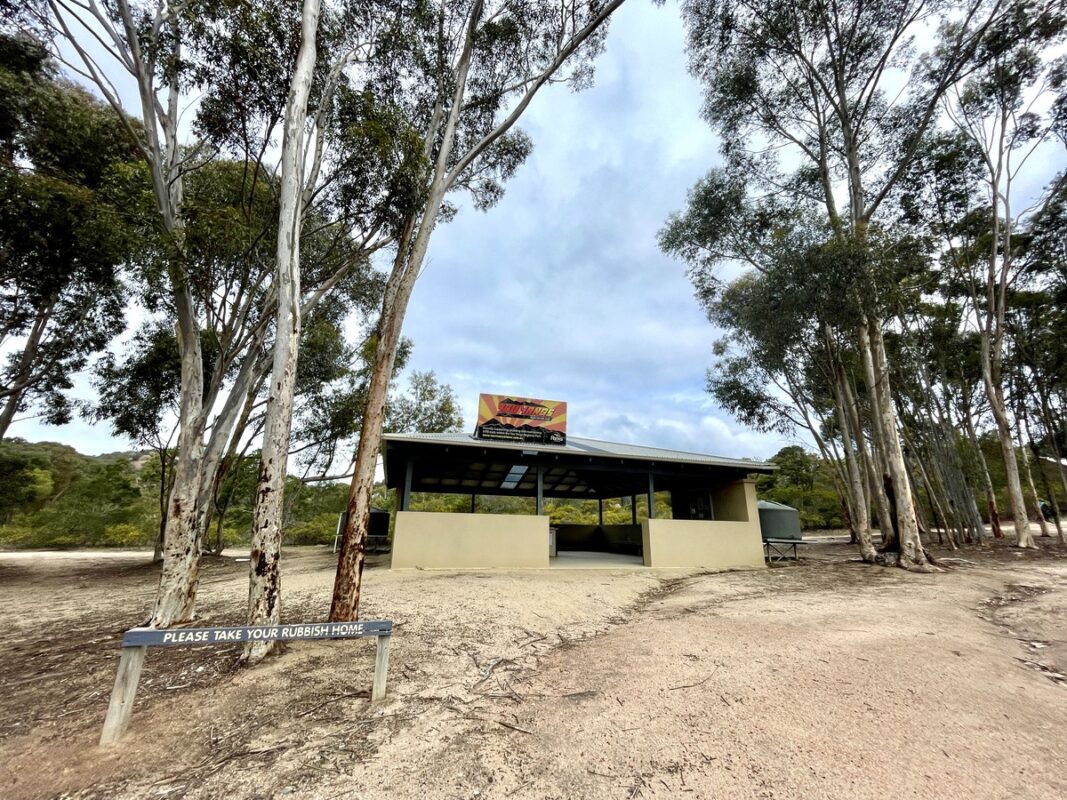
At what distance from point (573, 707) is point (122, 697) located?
2.63 m

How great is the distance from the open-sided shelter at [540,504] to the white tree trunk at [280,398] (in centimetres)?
448

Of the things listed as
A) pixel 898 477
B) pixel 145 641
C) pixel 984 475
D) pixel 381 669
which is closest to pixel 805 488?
pixel 984 475

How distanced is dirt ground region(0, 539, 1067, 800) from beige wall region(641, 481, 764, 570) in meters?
4.49

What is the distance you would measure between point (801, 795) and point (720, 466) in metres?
9.40

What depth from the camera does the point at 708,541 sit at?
10.4 metres

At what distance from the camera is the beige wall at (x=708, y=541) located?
9930mm

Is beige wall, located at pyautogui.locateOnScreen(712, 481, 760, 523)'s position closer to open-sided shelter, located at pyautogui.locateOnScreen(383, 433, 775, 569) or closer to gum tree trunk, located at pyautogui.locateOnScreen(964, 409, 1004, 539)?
open-sided shelter, located at pyautogui.locateOnScreen(383, 433, 775, 569)

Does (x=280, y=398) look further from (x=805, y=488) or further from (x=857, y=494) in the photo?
(x=805, y=488)

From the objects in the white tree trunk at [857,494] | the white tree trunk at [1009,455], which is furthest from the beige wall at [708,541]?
the white tree trunk at [1009,455]

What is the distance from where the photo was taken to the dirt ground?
6.66 ft

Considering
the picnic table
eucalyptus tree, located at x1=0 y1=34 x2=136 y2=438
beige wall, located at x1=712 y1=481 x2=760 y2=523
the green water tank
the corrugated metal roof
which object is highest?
eucalyptus tree, located at x1=0 y1=34 x2=136 y2=438

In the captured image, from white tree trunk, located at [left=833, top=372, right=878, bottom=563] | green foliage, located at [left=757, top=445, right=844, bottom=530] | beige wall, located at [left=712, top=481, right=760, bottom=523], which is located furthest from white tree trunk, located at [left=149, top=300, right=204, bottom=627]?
green foliage, located at [left=757, top=445, right=844, bottom=530]

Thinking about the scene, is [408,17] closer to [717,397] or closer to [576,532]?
[717,397]

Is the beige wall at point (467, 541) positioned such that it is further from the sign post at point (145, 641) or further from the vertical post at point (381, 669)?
the sign post at point (145, 641)
